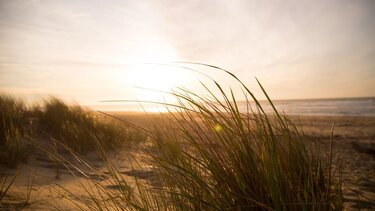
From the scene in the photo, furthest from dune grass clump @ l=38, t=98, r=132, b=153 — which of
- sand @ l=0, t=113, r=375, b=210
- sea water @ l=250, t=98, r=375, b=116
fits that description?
sea water @ l=250, t=98, r=375, b=116

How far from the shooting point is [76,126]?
13.6 ft

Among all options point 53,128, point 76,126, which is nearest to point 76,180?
point 76,126

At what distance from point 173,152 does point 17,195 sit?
1188 mm

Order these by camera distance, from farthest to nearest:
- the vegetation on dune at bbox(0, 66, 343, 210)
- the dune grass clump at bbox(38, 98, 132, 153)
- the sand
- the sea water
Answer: the sea water → the dune grass clump at bbox(38, 98, 132, 153) → the sand → the vegetation on dune at bbox(0, 66, 343, 210)

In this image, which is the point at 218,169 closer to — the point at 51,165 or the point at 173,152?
the point at 173,152

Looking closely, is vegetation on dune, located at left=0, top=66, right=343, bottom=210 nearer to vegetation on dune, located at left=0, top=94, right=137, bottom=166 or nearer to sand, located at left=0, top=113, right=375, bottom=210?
sand, located at left=0, top=113, right=375, bottom=210

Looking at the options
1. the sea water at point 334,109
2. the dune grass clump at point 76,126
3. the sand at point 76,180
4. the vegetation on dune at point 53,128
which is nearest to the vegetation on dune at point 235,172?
the sand at point 76,180

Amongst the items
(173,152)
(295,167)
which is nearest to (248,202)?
(295,167)

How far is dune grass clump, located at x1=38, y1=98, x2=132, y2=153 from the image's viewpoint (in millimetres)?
3941

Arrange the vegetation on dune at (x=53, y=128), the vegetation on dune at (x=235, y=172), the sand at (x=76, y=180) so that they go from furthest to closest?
1. the vegetation on dune at (x=53, y=128)
2. the sand at (x=76, y=180)
3. the vegetation on dune at (x=235, y=172)

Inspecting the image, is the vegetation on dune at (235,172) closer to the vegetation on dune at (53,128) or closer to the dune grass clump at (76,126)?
the vegetation on dune at (53,128)

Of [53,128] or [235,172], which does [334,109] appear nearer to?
[53,128]

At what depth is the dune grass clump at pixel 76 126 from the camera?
394 cm

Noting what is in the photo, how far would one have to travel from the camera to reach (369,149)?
556 centimetres
